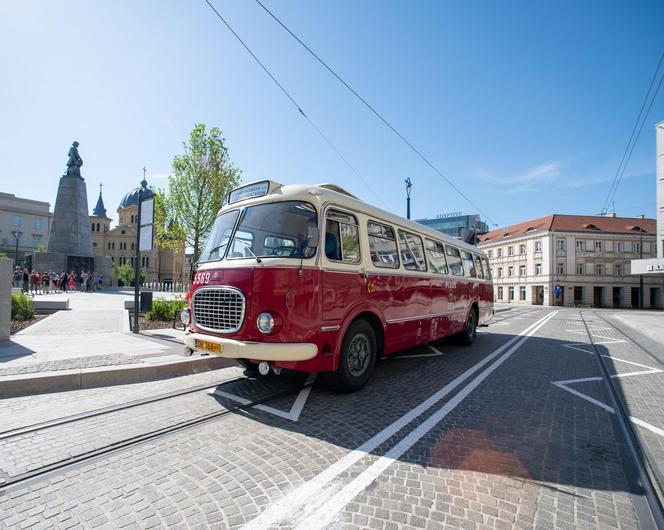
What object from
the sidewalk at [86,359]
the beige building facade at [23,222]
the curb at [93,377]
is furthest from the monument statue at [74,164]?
the beige building facade at [23,222]

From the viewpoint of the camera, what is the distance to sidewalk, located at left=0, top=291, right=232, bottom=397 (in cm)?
533

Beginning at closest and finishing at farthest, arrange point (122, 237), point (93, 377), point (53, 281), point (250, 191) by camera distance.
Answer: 1. point (250, 191)
2. point (93, 377)
3. point (53, 281)
4. point (122, 237)

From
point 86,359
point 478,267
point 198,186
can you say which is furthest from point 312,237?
point 198,186

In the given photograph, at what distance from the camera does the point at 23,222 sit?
7831 cm

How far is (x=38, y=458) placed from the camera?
10.7 feet

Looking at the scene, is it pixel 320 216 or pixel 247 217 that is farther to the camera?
pixel 247 217

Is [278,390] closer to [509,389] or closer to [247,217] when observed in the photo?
[247,217]

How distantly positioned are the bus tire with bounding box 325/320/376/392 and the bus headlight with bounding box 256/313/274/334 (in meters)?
1.16

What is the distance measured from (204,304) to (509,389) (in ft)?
15.9

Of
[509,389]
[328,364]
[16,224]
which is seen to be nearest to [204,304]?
[328,364]

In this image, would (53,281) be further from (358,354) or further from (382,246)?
(358,354)

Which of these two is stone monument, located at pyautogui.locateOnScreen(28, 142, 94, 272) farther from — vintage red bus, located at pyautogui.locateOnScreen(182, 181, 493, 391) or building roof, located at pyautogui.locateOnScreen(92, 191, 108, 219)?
building roof, located at pyautogui.locateOnScreen(92, 191, 108, 219)

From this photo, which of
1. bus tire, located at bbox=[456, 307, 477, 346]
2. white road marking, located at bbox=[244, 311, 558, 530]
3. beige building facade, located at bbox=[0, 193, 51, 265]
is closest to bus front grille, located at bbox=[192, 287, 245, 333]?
white road marking, located at bbox=[244, 311, 558, 530]

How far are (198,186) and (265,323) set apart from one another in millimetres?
16008
